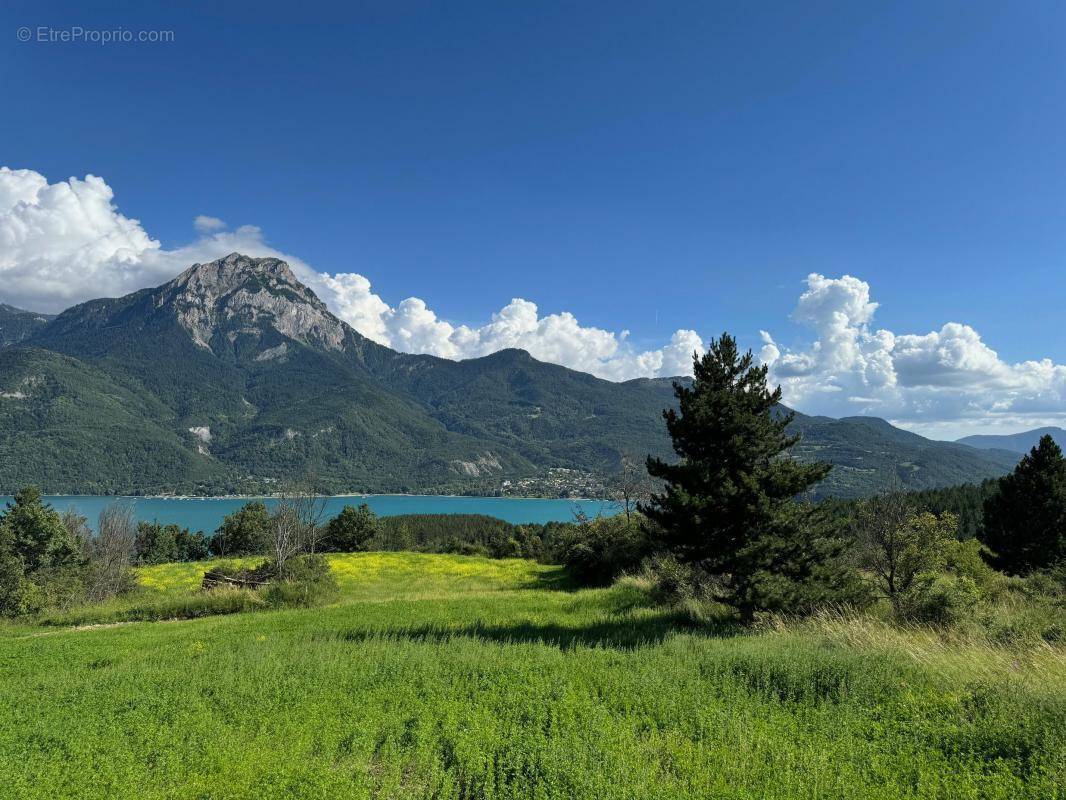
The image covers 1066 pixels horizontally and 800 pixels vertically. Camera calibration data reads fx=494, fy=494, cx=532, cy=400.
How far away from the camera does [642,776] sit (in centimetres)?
534

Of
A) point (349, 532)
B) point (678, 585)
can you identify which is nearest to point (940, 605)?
Answer: point (678, 585)

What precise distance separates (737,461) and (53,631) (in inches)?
1023

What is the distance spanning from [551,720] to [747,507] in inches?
360

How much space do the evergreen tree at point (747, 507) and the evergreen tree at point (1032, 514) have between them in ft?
97.2

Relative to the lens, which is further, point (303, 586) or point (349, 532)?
point (349, 532)

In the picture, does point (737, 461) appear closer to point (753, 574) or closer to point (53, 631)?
point (753, 574)

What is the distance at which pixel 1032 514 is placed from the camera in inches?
1345

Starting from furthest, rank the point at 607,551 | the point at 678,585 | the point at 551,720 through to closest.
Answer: the point at 607,551 → the point at 678,585 → the point at 551,720

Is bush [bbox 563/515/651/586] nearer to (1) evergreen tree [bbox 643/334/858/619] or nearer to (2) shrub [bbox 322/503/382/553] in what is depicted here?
(1) evergreen tree [bbox 643/334/858/619]

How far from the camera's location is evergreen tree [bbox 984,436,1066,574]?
3288 centimetres

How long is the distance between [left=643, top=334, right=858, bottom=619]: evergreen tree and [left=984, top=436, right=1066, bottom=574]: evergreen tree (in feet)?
97.2

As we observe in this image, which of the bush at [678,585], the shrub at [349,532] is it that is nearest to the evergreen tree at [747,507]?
the bush at [678,585]

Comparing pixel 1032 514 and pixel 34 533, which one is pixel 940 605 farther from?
pixel 34 533

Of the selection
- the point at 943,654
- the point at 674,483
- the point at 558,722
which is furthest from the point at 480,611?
the point at 943,654
